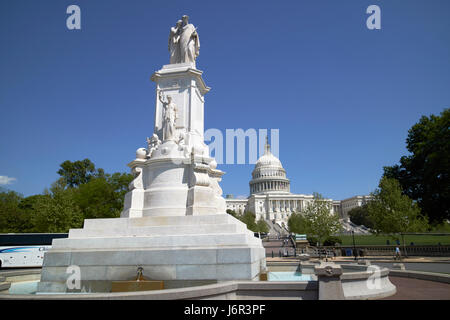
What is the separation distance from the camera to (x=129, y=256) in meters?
10.0

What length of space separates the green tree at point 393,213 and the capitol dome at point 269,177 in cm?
12623

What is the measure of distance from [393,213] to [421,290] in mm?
29590

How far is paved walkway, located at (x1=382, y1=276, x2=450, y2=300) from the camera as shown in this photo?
8898mm

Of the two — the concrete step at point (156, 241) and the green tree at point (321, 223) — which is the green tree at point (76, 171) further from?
the concrete step at point (156, 241)

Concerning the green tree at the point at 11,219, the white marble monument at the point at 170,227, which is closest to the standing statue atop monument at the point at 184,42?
the white marble monument at the point at 170,227

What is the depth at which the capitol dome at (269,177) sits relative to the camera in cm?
16625

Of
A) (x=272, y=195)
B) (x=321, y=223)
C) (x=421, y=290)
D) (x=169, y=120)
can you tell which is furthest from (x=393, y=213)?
(x=272, y=195)

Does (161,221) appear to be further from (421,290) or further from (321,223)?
(321,223)

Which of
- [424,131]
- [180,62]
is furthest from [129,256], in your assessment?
[424,131]

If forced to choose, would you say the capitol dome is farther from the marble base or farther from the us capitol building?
the marble base

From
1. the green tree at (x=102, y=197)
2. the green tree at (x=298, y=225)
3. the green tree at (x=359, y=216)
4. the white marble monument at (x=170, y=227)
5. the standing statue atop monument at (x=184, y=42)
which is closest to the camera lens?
the white marble monument at (x=170, y=227)

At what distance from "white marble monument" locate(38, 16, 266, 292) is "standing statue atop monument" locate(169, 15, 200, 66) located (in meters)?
0.75

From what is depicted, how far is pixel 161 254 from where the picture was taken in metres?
9.81
